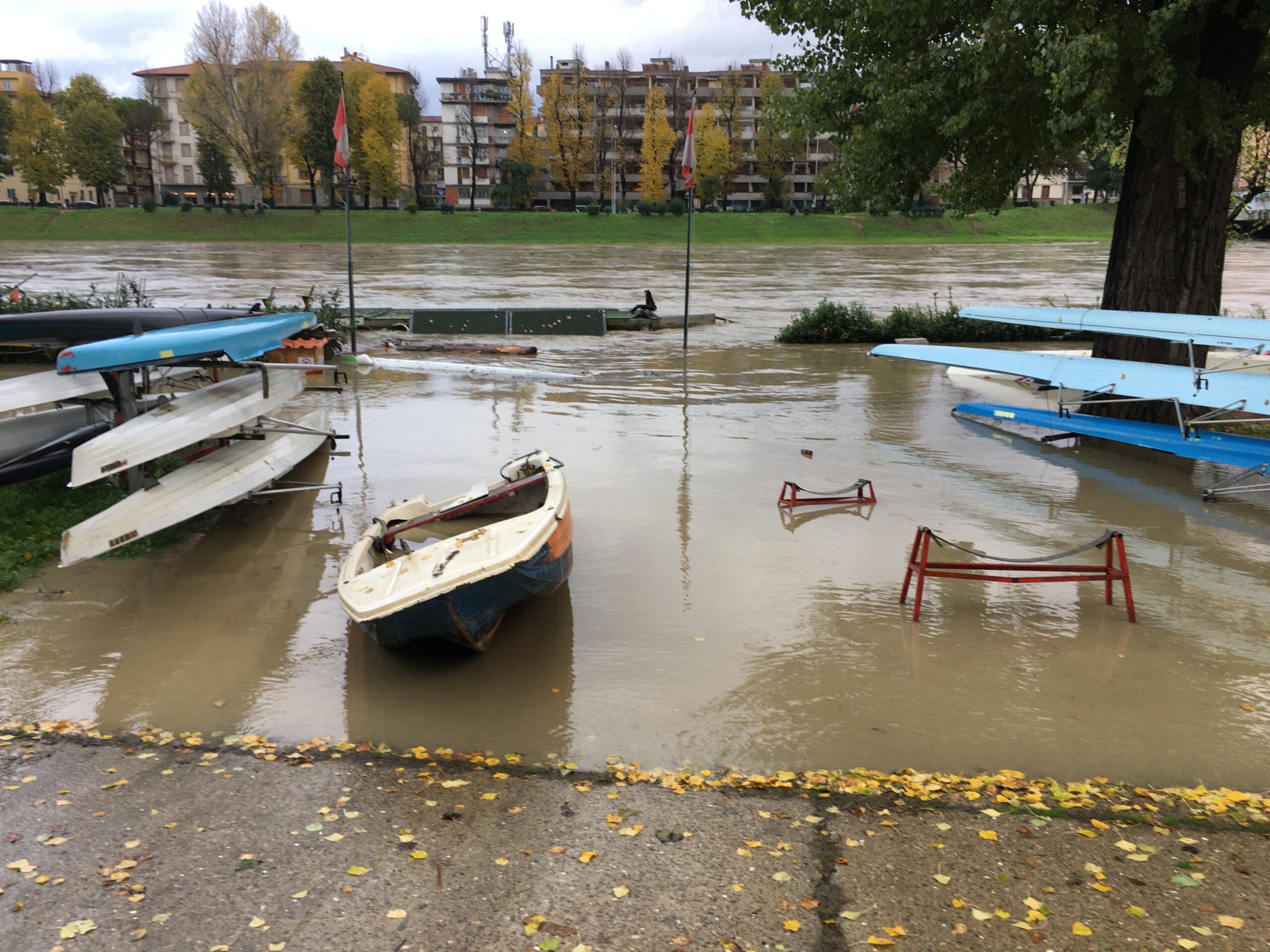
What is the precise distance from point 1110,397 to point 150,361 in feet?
41.3

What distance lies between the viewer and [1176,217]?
13.1 metres

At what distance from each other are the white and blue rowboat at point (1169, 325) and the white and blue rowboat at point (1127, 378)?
39cm

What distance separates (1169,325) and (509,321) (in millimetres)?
16123

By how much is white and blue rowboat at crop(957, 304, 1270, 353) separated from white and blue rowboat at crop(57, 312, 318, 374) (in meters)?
9.81

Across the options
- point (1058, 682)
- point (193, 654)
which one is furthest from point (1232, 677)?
point (193, 654)

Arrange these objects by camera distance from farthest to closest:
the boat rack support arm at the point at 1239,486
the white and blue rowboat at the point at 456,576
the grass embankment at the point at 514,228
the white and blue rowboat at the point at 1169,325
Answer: the grass embankment at the point at 514,228, the white and blue rowboat at the point at 1169,325, the boat rack support arm at the point at 1239,486, the white and blue rowboat at the point at 456,576

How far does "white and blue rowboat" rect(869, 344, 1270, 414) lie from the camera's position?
11.2 metres

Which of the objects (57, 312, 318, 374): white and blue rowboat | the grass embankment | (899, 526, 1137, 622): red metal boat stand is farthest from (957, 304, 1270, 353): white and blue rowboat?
the grass embankment

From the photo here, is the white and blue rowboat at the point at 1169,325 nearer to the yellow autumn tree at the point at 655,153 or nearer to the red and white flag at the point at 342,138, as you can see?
the red and white flag at the point at 342,138

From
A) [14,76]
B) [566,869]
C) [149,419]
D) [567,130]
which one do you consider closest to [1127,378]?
[566,869]

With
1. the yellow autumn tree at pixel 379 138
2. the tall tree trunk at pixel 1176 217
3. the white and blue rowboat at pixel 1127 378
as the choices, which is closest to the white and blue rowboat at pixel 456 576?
the white and blue rowboat at pixel 1127 378

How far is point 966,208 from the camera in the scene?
15328mm

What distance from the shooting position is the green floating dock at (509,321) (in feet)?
79.7

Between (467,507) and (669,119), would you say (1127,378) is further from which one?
(669,119)
